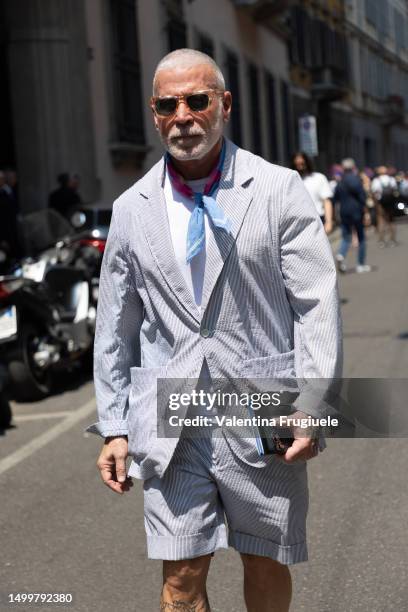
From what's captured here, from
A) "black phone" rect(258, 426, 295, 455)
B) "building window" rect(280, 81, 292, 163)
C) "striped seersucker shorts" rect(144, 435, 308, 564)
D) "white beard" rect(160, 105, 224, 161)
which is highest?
"white beard" rect(160, 105, 224, 161)

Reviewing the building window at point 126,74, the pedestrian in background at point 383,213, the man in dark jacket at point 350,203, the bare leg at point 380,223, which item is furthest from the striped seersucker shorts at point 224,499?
the bare leg at point 380,223

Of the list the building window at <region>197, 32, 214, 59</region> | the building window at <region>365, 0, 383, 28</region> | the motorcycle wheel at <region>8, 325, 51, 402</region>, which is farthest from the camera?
the building window at <region>365, 0, 383, 28</region>

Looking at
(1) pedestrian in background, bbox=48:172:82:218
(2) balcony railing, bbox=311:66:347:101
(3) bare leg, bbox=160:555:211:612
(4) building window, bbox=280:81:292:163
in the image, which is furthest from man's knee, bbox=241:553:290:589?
(2) balcony railing, bbox=311:66:347:101

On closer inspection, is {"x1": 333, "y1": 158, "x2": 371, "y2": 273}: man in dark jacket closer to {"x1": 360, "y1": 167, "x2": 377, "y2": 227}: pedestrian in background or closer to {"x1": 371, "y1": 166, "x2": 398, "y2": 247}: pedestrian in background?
{"x1": 371, "y1": 166, "x2": 398, "y2": 247}: pedestrian in background

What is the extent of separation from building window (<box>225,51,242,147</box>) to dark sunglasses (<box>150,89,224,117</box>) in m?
25.2

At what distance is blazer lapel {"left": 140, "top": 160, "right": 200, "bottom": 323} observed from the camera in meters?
2.97

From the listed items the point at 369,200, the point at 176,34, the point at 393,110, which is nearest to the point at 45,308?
the point at 176,34

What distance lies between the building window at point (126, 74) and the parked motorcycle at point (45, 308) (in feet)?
31.9

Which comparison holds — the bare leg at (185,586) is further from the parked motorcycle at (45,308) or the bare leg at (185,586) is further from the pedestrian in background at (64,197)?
the pedestrian in background at (64,197)

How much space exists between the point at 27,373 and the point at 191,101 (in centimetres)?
591

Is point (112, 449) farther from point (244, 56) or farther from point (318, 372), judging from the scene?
point (244, 56)

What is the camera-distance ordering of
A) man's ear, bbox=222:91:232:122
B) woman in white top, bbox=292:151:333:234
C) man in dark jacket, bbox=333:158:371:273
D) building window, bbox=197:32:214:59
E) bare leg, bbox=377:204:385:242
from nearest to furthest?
1. man's ear, bbox=222:91:232:122
2. woman in white top, bbox=292:151:333:234
3. man in dark jacket, bbox=333:158:371:273
4. bare leg, bbox=377:204:385:242
5. building window, bbox=197:32:214:59

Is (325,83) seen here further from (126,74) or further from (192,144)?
(192,144)

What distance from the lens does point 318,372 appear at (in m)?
2.87
